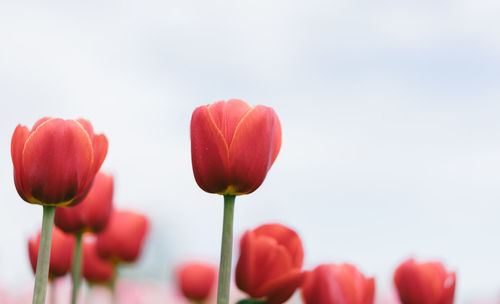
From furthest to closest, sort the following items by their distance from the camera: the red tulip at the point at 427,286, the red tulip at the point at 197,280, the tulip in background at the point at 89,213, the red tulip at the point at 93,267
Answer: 1. the red tulip at the point at 197,280
2. the red tulip at the point at 93,267
3. the tulip in background at the point at 89,213
4. the red tulip at the point at 427,286

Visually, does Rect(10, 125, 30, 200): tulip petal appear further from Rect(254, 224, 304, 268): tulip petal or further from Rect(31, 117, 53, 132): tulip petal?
Rect(254, 224, 304, 268): tulip petal

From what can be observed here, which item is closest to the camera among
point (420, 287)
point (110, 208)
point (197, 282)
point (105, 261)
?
point (420, 287)

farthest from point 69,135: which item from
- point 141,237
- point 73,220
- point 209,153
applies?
point 141,237

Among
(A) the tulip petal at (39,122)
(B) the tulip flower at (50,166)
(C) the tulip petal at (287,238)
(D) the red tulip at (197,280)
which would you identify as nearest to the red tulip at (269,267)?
(C) the tulip petal at (287,238)

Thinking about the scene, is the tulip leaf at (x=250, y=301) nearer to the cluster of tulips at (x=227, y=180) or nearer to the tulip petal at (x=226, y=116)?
the cluster of tulips at (x=227, y=180)

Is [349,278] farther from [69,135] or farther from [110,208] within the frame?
[110,208]

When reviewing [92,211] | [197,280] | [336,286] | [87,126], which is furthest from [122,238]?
[336,286]

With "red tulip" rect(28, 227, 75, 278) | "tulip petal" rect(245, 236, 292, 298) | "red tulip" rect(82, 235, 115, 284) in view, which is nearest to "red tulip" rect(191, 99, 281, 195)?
"tulip petal" rect(245, 236, 292, 298)

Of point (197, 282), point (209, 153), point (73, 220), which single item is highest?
point (209, 153)
